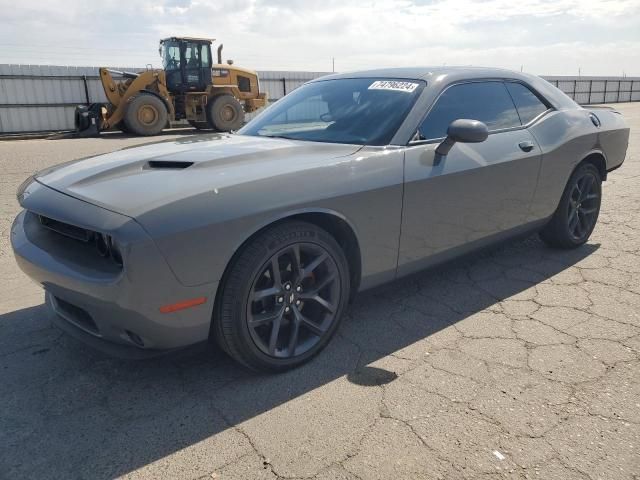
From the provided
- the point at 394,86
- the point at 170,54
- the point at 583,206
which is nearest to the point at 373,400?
the point at 394,86

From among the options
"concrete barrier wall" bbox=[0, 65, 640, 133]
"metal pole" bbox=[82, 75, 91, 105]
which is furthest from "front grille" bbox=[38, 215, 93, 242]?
"metal pole" bbox=[82, 75, 91, 105]

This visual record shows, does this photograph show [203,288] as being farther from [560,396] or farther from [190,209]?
[560,396]

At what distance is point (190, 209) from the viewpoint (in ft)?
6.81

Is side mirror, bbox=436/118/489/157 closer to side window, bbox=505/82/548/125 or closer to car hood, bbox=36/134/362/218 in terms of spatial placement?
→ car hood, bbox=36/134/362/218

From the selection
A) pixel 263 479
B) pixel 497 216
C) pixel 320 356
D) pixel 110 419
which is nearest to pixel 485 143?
→ pixel 497 216

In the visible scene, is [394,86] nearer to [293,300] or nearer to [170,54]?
[293,300]

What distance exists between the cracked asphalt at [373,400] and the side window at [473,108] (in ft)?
3.70

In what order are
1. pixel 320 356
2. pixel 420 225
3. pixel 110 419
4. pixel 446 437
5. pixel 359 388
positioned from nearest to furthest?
pixel 446 437, pixel 110 419, pixel 359 388, pixel 320 356, pixel 420 225

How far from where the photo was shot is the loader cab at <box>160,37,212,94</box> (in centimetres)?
1518

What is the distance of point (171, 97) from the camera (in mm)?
16031

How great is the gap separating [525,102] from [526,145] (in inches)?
18.3

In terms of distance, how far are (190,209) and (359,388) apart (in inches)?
44.1

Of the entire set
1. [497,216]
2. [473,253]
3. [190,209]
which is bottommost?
[473,253]

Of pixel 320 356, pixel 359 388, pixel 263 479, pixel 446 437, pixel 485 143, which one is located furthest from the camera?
pixel 485 143
